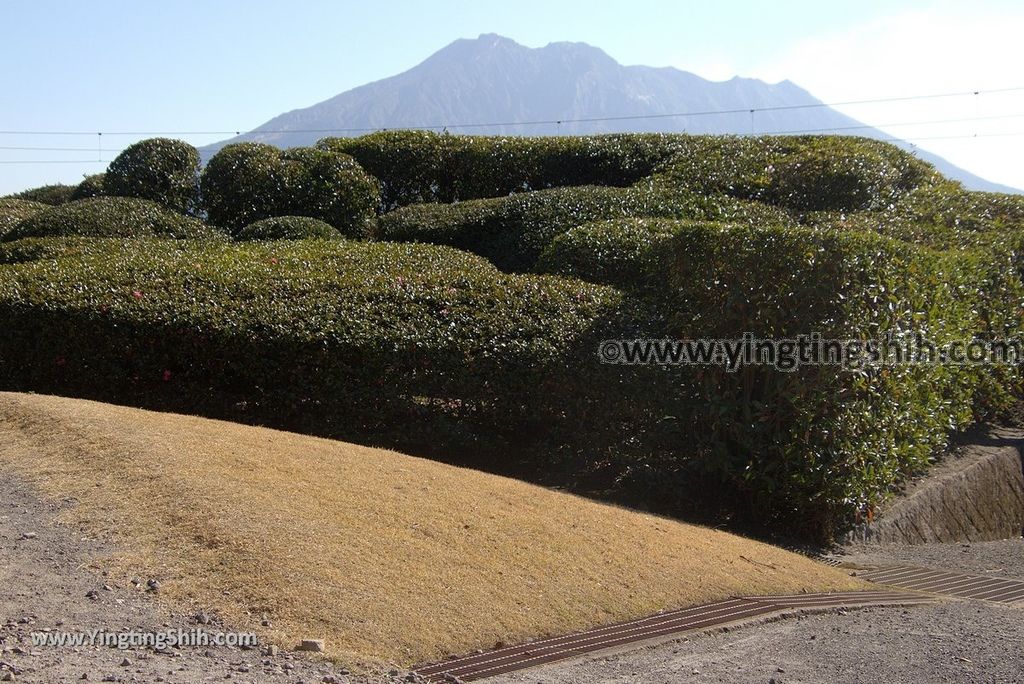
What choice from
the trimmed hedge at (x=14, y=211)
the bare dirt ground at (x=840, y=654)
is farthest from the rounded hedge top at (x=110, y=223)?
the bare dirt ground at (x=840, y=654)

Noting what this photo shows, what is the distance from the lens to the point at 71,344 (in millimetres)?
8328

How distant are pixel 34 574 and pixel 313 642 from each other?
1.57m

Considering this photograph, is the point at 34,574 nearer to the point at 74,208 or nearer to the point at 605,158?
the point at 74,208

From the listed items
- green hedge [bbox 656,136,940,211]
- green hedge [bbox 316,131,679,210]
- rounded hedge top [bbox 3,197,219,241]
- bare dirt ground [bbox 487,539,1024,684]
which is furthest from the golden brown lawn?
green hedge [bbox 316,131,679,210]

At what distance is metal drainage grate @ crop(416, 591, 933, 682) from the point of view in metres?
4.33

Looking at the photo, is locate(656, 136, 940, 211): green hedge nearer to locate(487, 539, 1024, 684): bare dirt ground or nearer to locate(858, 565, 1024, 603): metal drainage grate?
locate(858, 565, 1024, 603): metal drainage grate

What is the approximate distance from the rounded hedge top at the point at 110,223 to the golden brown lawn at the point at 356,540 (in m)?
6.10

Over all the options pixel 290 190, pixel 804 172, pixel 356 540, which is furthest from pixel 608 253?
pixel 290 190

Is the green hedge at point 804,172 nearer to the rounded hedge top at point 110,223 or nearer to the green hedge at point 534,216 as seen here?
the green hedge at point 534,216

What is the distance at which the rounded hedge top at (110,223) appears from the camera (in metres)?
13.0

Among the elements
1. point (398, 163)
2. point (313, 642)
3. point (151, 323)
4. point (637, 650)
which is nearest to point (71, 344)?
point (151, 323)

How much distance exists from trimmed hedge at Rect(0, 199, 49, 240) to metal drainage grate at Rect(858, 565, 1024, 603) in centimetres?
1267

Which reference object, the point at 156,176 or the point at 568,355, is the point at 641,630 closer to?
the point at 568,355

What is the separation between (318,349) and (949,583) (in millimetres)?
5300
